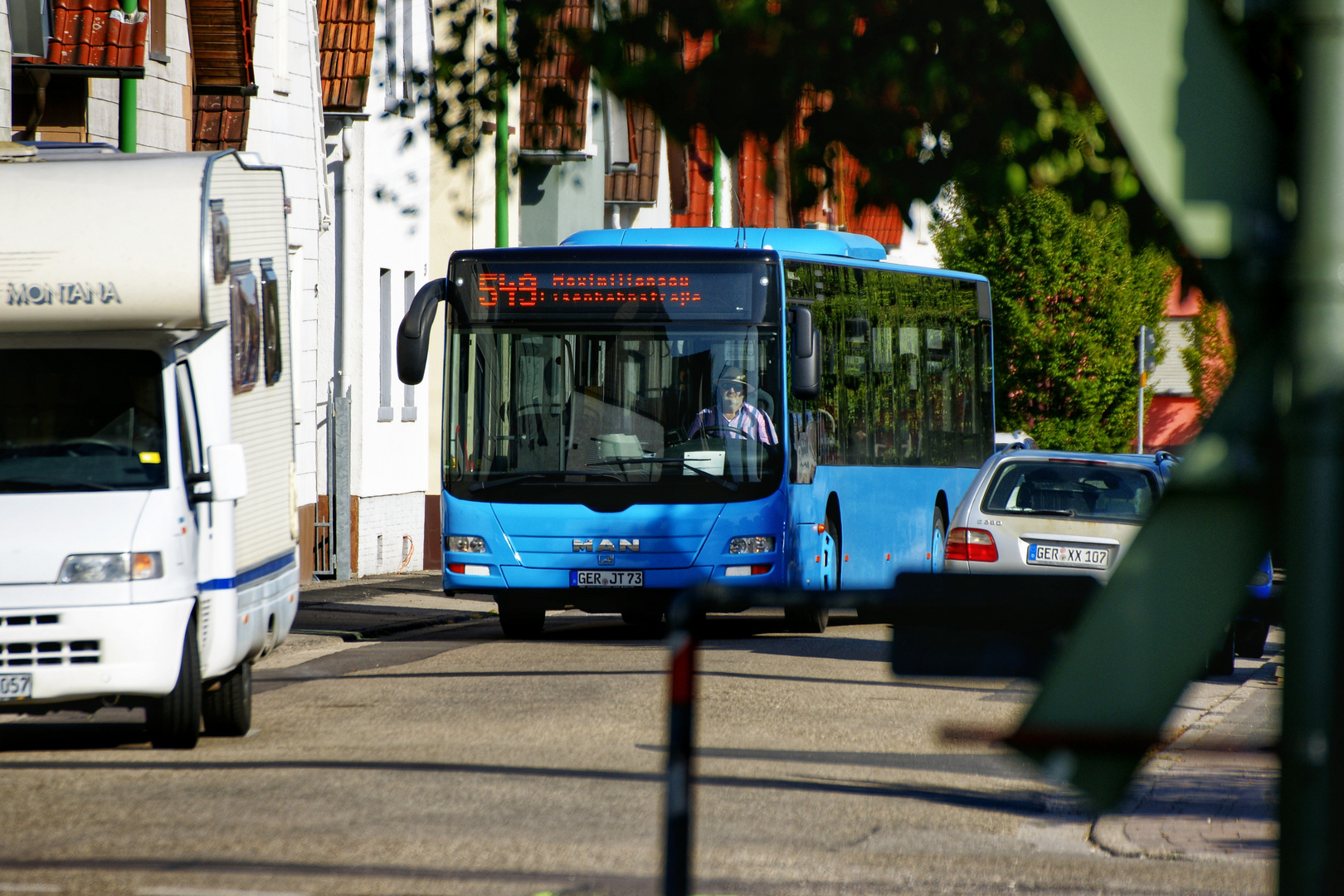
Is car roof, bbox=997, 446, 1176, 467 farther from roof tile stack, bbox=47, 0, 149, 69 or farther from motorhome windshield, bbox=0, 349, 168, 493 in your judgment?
roof tile stack, bbox=47, 0, 149, 69

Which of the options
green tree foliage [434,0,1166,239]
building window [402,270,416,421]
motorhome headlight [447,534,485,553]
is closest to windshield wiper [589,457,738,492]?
motorhome headlight [447,534,485,553]

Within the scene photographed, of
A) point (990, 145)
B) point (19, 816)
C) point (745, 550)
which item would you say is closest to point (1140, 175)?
point (990, 145)

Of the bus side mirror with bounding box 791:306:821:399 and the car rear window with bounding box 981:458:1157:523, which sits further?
the bus side mirror with bounding box 791:306:821:399

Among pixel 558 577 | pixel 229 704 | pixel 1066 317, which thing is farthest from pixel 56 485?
pixel 1066 317

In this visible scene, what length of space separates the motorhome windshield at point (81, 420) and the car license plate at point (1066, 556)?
7.29 m

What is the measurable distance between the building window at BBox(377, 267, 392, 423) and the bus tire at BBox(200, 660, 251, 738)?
16.9 metres

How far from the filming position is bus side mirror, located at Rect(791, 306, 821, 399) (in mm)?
Answer: 15367

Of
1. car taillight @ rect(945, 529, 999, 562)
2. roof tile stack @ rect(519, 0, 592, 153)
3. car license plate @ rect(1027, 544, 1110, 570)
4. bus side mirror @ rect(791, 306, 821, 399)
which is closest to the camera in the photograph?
roof tile stack @ rect(519, 0, 592, 153)

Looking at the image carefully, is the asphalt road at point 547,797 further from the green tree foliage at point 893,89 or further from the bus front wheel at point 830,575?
the bus front wheel at point 830,575

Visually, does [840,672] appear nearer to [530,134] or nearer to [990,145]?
[530,134]

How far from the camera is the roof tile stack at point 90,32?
15.4 meters

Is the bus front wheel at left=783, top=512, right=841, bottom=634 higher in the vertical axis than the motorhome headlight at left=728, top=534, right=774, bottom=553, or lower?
lower

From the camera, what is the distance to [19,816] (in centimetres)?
754

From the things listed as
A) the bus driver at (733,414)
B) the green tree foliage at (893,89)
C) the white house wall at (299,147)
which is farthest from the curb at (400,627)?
the green tree foliage at (893,89)
